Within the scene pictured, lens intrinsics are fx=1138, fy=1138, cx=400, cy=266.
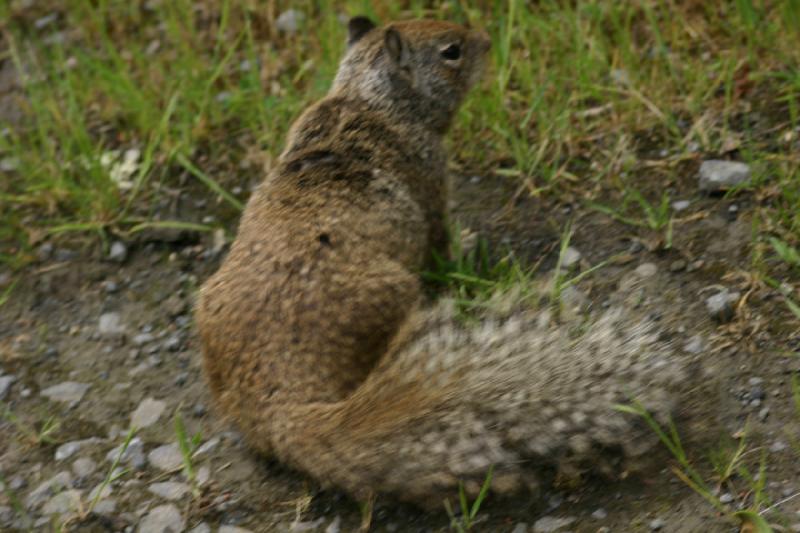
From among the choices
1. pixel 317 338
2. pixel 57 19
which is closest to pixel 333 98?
pixel 317 338

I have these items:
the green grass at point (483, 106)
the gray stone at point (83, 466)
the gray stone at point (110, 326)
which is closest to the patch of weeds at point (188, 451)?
the gray stone at point (83, 466)

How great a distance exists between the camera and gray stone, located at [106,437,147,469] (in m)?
3.19

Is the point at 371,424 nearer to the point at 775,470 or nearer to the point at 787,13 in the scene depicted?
the point at 775,470

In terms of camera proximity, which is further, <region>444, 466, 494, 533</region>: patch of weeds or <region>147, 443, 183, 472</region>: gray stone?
<region>147, 443, 183, 472</region>: gray stone

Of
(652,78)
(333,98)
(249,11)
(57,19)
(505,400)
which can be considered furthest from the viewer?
(57,19)

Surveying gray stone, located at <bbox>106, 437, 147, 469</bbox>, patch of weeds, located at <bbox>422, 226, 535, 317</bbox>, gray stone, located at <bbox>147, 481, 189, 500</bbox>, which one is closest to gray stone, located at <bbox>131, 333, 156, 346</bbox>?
gray stone, located at <bbox>106, 437, 147, 469</bbox>

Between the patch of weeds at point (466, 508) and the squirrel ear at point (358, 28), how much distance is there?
1.84 metres

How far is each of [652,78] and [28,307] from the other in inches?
91.9

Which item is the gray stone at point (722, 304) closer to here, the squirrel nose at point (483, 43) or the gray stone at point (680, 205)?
the gray stone at point (680, 205)

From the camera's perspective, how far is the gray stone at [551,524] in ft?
8.75

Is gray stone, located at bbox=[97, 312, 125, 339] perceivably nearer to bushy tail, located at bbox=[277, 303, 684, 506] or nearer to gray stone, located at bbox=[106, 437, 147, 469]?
gray stone, located at bbox=[106, 437, 147, 469]

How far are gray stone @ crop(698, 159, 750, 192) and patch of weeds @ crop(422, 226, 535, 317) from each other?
63cm

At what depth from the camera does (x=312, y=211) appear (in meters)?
3.16

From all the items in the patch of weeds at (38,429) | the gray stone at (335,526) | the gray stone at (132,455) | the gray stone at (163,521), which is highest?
the patch of weeds at (38,429)
